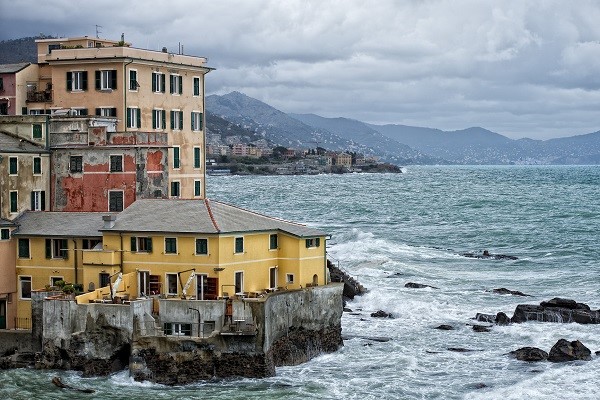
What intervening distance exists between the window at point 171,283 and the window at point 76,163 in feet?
31.7

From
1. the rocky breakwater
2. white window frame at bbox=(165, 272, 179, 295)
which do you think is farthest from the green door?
the rocky breakwater

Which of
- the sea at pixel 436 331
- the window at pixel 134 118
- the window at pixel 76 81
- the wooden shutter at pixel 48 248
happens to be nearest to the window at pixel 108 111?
the window at pixel 134 118

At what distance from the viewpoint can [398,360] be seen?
5319 cm

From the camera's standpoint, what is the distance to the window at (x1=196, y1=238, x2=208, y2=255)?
49.7 metres

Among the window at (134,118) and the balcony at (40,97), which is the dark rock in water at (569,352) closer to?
the window at (134,118)

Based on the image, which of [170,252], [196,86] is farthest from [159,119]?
[170,252]

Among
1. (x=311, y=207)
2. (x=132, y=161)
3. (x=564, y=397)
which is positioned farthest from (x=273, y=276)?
(x=311, y=207)

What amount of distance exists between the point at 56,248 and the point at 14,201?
366 centimetres

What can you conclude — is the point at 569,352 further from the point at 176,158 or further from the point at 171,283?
the point at 176,158

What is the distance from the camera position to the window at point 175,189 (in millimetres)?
64750

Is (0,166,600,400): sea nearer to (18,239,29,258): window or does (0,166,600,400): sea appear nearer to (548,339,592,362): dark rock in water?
(548,339,592,362): dark rock in water

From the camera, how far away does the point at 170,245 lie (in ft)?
165

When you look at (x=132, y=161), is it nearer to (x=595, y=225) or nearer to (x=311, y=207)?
(x=595, y=225)

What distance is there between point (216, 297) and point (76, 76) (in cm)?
2007
